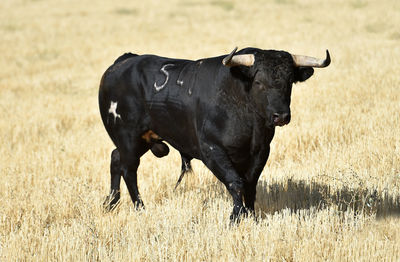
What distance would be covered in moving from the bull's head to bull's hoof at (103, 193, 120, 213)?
7.10ft

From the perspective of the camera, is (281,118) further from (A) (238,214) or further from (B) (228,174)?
(A) (238,214)

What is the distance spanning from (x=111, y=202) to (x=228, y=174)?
190 centimetres

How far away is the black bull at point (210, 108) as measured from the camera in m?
5.12

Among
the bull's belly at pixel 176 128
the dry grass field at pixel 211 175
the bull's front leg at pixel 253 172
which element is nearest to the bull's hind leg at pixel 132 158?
the dry grass field at pixel 211 175

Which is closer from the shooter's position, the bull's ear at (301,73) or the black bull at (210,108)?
the black bull at (210,108)

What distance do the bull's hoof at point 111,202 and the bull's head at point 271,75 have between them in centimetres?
216

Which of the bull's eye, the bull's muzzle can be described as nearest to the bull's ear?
the bull's eye

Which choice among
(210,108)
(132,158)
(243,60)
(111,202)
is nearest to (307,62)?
(243,60)

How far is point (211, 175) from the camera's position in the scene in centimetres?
762

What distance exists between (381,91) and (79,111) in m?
6.02

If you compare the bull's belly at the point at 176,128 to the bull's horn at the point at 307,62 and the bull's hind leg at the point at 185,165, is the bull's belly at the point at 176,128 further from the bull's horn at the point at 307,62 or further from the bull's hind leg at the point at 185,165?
the bull's horn at the point at 307,62

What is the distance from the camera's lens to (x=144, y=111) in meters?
6.27

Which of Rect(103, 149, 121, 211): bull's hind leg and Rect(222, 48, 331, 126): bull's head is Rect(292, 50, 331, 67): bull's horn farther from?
Rect(103, 149, 121, 211): bull's hind leg

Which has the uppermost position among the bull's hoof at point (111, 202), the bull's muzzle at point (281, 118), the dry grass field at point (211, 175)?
the bull's muzzle at point (281, 118)
